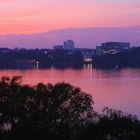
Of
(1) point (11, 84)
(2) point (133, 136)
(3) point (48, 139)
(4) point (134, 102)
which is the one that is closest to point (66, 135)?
(3) point (48, 139)

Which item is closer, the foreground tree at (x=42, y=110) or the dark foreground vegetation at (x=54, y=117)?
the dark foreground vegetation at (x=54, y=117)

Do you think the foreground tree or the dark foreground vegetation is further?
the foreground tree

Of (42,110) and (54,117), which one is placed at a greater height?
(42,110)

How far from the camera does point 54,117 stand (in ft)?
38.7

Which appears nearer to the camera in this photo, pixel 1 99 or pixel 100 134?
pixel 100 134

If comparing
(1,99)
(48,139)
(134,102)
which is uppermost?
(1,99)

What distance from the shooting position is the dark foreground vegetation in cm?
1085

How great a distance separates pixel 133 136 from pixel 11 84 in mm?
3668

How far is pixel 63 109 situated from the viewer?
11.9m

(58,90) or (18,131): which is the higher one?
(58,90)

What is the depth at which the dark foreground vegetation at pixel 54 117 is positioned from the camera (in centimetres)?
1085

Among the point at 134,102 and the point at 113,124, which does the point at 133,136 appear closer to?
the point at 113,124

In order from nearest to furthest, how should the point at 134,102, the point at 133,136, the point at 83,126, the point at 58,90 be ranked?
the point at 133,136 → the point at 83,126 → the point at 58,90 → the point at 134,102

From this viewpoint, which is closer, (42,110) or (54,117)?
(54,117)
